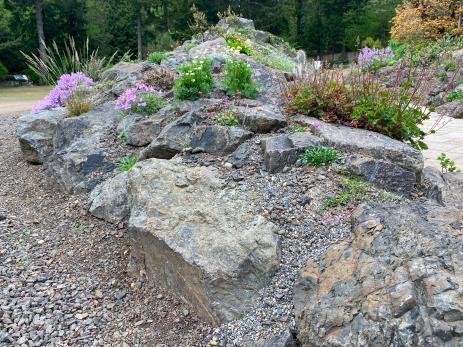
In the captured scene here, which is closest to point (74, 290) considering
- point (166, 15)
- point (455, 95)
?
point (455, 95)

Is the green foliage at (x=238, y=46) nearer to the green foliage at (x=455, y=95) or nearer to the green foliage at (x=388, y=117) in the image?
the green foliage at (x=388, y=117)

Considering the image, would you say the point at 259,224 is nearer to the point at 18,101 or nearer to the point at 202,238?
the point at 202,238

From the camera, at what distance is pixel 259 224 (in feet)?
9.98

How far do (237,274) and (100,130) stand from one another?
3389 millimetres

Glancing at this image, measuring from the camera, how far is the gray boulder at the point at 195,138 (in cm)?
405

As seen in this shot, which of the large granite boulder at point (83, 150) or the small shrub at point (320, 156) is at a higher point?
the small shrub at point (320, 156)

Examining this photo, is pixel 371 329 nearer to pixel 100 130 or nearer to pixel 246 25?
pixel 100 130

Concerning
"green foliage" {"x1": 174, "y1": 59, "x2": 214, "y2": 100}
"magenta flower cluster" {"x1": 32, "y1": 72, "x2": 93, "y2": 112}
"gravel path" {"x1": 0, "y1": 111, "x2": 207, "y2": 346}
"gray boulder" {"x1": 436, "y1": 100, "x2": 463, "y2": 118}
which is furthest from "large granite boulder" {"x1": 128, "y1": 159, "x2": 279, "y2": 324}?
"gray boulder" {"x1": 436, "y1": 100, "x2": 463, "y2": 118}

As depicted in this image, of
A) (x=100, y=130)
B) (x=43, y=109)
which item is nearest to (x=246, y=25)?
(x=43, y=109)

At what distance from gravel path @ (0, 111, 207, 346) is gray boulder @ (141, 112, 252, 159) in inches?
34.4

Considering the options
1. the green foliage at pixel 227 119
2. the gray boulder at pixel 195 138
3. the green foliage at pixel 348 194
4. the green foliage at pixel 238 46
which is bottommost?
→ the green foliage at pixel 348 194

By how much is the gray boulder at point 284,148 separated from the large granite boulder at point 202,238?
40 cm

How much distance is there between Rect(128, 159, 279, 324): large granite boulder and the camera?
109 inches

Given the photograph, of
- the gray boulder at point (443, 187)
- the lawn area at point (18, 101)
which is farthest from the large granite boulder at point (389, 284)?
the lawn area at point (18, 101)
